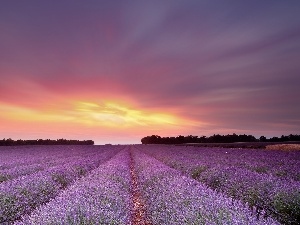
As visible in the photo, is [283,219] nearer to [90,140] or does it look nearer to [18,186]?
[18,186]

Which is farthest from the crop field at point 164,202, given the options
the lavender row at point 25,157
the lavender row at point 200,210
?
the lavender row at point 25,157

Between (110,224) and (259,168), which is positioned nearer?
(110,224)

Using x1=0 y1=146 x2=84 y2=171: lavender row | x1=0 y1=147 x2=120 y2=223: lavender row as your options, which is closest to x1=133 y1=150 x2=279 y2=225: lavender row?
x1=0 y1=147 x2=120 y2=223: lavender row

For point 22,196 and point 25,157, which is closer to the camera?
point 22,196

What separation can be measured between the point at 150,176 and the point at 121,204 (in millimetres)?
4739

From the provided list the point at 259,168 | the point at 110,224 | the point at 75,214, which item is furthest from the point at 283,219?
the point at 259,168

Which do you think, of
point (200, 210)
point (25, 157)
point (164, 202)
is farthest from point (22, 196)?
point (25, 157)

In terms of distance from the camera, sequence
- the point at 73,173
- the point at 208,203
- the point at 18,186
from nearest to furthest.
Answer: the point at 208,203
the point at 18,186
the point at 73,173

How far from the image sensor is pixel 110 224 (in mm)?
4848

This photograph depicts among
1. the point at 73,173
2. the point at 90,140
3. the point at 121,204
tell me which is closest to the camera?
the point at 121,204

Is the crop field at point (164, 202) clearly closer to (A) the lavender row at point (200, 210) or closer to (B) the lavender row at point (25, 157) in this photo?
(A) the lavender row at point (200, 210)

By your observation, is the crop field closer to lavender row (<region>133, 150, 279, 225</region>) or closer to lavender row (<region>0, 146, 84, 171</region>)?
lavender row (<region>133, 150, 279, 225</region>)

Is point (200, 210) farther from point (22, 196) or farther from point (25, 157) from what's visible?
point (25, 157)

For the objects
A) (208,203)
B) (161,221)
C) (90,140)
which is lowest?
(161,221)
